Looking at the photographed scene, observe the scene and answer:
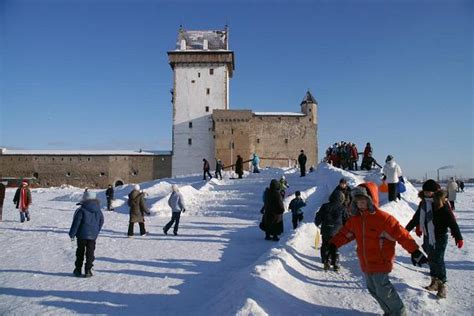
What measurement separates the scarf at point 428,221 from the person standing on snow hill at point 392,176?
14.9 feet

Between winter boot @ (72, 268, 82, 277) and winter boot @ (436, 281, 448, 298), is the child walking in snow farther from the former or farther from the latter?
winter boot @ (72, 268, 82, 277)

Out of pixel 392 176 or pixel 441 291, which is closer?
pixel 441 291

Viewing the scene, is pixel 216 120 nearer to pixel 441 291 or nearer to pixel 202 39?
pixel 202 39

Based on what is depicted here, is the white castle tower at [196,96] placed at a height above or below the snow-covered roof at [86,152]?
above

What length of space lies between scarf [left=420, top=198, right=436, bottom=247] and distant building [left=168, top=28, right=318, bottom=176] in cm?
2970

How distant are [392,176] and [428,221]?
15.7 feet

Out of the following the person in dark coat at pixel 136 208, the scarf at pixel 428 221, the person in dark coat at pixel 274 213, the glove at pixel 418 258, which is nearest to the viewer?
the glove at pixel 418 258

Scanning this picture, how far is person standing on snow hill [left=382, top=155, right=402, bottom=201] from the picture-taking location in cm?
881

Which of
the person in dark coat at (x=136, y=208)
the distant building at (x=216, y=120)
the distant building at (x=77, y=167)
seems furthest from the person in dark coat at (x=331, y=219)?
the distant building at (x=77, y=167)

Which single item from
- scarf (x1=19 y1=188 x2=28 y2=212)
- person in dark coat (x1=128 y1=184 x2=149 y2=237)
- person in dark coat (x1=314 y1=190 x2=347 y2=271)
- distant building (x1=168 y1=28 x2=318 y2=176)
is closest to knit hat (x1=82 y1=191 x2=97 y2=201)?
person in dark coat (x1=128 y1=184 x2=149 y2=237)

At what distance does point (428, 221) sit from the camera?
4320mm

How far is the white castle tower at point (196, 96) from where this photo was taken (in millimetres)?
35375

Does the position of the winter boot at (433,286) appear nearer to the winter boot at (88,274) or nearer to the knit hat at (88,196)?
the winter boot at (88,274)

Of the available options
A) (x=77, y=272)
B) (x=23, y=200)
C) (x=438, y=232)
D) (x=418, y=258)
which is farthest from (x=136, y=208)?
(x=418, y=258)
